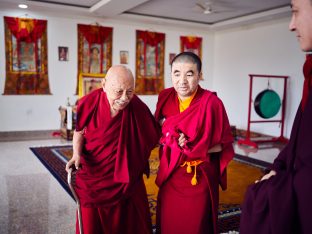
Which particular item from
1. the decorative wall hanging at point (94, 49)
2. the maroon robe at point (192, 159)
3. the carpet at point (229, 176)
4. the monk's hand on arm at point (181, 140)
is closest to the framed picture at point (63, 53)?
the decorative wall hanging at point (94, 49)

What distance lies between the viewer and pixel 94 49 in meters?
7.68

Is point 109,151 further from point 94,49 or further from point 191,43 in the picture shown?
point 191,43

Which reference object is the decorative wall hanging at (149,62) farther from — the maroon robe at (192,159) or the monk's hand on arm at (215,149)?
the monk's hand on arm at (215,149)

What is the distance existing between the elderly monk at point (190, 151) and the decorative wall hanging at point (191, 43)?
7.04 metres

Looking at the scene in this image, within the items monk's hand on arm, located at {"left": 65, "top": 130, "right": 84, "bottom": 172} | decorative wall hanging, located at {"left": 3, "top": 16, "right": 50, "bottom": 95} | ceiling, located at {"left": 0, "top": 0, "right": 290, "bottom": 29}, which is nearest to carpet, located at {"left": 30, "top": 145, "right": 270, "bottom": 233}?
monk's hand on arm, located at {"left": 65, "top": 130, "right": 84, "bottom": 172}

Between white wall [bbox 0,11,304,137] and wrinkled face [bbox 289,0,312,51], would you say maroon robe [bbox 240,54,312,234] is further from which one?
white wall [bbox 0,11,304,137]

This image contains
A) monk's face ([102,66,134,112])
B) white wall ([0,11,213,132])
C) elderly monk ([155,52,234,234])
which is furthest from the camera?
white wall ([0,11,213,132])

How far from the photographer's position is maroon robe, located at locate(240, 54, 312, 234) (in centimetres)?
102

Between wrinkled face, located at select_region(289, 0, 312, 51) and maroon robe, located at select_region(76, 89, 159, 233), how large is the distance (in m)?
1.02

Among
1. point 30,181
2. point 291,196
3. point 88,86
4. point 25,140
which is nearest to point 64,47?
point 88,86

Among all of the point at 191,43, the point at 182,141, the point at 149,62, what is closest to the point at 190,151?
the point at 182,141

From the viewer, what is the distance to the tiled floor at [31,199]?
108 inches

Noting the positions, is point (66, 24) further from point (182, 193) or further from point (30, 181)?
point (182, 193)

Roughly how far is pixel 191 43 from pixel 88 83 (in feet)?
10.6
